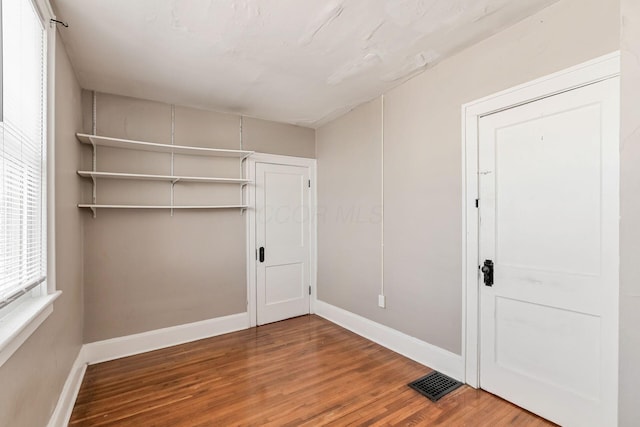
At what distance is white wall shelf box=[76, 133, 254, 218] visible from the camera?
269 cm

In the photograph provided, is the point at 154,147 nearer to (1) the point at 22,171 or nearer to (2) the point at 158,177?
(2) the point at 158,177

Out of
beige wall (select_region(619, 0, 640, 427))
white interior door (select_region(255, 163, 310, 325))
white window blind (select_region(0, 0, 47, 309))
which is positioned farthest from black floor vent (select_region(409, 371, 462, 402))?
white window blind (select_region(0, 0, 47, 309))

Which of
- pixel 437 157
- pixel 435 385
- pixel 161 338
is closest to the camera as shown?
pixel 435 385

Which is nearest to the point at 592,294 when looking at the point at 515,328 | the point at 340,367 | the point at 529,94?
the point at 515,328

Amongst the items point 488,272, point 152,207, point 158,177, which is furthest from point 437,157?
point 152,207

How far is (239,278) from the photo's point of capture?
360 cm

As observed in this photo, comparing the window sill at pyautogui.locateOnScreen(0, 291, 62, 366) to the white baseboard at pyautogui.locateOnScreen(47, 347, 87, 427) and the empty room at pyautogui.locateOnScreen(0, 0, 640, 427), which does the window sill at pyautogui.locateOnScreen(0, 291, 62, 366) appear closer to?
the empty room at pyautogui.locateOnScreen(0, 0, 640, 427)

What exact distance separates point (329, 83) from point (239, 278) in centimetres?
239

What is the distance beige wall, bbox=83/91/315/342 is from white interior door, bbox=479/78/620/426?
103 inches

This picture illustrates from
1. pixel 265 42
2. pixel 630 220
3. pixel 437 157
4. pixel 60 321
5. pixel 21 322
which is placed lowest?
pixel 60 321

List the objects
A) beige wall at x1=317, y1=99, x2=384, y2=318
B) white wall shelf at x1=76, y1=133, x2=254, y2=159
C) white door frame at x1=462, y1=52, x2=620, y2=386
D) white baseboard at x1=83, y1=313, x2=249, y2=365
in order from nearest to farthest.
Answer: white door frame at x1=462, y1=52, x2=620, y2=386
white wall shelf at x1=76, y1=133, x2=254, y2=159
white baseboard at x1=83, y1=313, x2=249, y2=365
beige wall at x1=317, y1=99, x2=384, y2=318

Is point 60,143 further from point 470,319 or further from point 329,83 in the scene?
point 470,319

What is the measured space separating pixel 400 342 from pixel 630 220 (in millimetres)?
2204

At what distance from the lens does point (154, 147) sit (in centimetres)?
298
